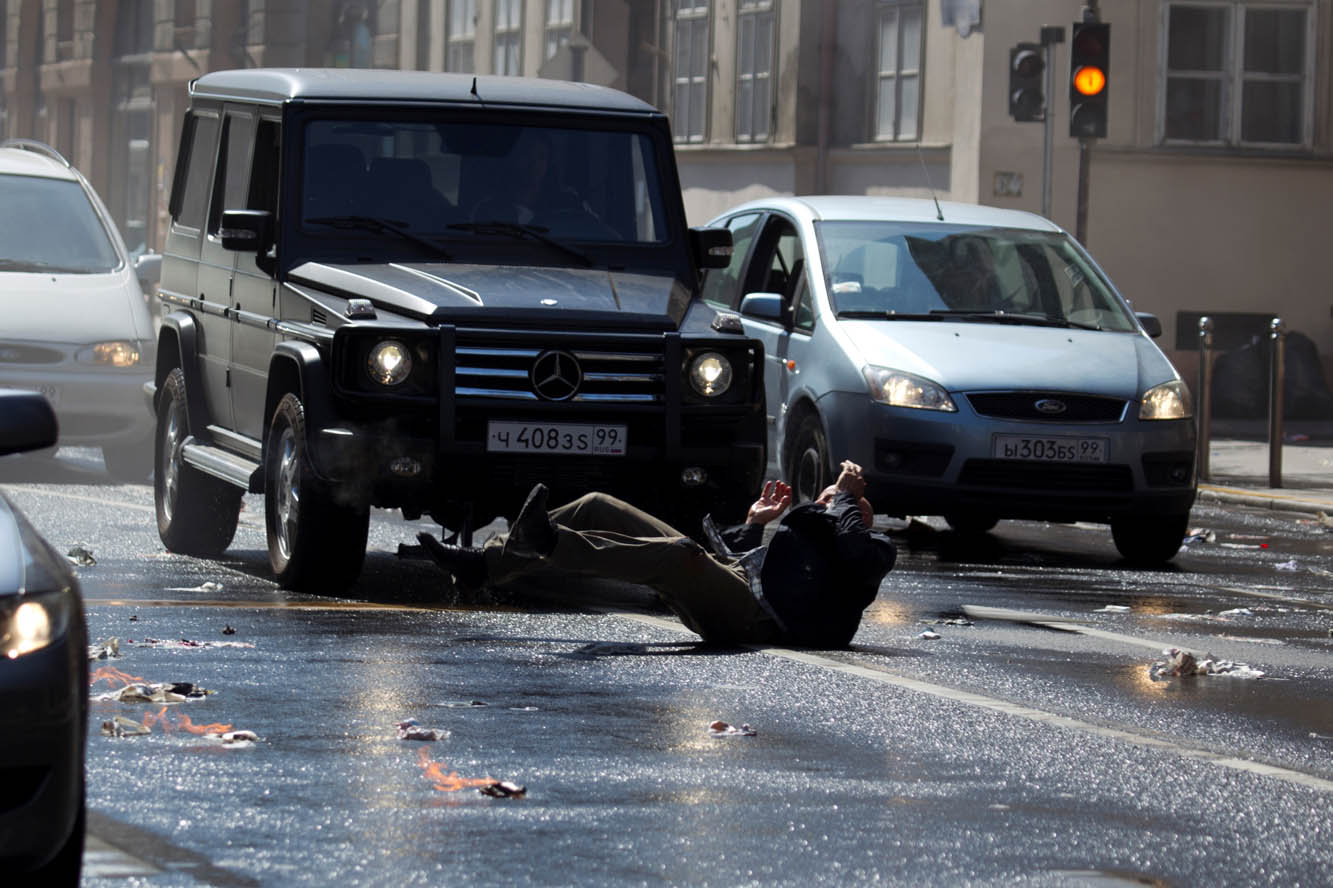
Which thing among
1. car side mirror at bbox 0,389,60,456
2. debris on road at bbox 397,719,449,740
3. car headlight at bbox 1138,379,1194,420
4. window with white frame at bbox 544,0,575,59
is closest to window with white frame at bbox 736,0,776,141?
window with white frame at bbox 544,0,575,59

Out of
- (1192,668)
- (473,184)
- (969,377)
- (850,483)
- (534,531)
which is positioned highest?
(473,184)

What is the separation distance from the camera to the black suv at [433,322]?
10.2 m

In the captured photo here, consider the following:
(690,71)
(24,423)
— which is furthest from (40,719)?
(690,71)

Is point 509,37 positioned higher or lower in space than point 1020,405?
higher

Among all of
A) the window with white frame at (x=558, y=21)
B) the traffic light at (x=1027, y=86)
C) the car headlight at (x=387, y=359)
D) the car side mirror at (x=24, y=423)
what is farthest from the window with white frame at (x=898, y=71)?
the car side mirror at (x=24, y=423)

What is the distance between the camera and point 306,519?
10.3 metres

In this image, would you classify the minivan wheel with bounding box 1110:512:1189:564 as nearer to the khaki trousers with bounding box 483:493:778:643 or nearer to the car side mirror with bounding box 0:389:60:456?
the khaki trousers with bounding box 483:493:778:643

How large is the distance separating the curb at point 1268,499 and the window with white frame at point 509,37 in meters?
22.6

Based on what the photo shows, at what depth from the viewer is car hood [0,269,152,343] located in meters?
16.5

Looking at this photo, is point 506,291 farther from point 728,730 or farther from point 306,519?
point 728,730

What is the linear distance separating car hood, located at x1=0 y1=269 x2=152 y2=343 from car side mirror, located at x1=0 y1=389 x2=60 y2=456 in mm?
11303

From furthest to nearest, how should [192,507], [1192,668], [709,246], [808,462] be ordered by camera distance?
[808,462], [192,507], [709,246], [1192,668]

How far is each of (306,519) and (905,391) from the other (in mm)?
3558

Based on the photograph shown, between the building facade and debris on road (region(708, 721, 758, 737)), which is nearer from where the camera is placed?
debris on road (region(708, 721, 758, 737))
